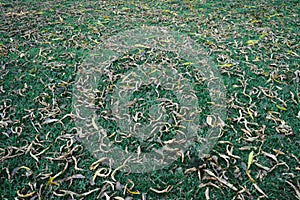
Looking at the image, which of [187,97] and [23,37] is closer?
[187,97]

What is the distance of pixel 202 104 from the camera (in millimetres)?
2424

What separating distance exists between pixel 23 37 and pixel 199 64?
211 cm

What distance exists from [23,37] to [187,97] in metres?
2.21

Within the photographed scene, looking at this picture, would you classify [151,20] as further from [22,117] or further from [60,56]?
[22,117]

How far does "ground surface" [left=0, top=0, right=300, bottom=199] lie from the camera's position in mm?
1765

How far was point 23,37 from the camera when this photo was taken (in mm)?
3523

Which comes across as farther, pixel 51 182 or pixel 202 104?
pixel 202 104

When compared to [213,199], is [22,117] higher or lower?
higher

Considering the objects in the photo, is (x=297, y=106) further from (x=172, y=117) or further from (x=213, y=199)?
(x=213, y=199)

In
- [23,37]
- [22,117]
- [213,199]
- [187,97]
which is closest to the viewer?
[213,199]

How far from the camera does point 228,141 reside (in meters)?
2.06

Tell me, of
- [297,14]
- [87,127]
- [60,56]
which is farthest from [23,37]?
[297,14]

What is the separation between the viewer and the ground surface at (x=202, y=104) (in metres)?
1.76

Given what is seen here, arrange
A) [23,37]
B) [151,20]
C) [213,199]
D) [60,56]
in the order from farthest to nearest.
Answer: [151,20], [23,37], [60,56], [213,199]
